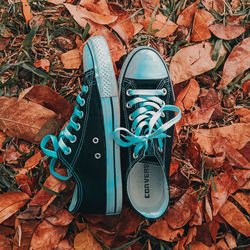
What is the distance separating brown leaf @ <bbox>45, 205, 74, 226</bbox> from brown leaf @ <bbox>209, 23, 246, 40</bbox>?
112 centimetres

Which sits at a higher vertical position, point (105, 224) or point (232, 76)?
point (232, 76)

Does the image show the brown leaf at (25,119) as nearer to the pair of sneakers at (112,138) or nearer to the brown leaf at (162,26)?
the pair of sneakers at (112,138)

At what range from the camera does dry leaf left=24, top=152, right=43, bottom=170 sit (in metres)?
1.24

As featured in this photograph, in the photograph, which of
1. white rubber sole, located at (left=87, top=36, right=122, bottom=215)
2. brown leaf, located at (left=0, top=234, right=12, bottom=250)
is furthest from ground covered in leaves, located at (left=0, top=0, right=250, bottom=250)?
white rubber sole, located at (left=87, top=36, right=122, bottom=215)

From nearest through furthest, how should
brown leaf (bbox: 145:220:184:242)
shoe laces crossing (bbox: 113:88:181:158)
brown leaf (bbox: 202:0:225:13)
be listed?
shoe laces crossing (bbox: 113:88:181:158) < brown leaf (bbox: 145:220:184:242) < brown leaf (bbox: 202:0:225:13)

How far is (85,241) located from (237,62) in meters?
1.12

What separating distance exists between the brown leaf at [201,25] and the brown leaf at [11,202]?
1.12m

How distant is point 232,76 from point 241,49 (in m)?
0.14

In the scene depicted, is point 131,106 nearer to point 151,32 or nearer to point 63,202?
point 151,32

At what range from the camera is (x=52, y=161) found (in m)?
1.19

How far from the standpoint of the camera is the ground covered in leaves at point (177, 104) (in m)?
1.22

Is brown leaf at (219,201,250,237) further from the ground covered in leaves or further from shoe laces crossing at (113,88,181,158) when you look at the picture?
shoe laces crossing at (113,88,181,158)

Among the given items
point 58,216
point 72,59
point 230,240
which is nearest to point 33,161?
point 58,216

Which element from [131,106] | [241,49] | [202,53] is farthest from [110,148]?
[241,49]
